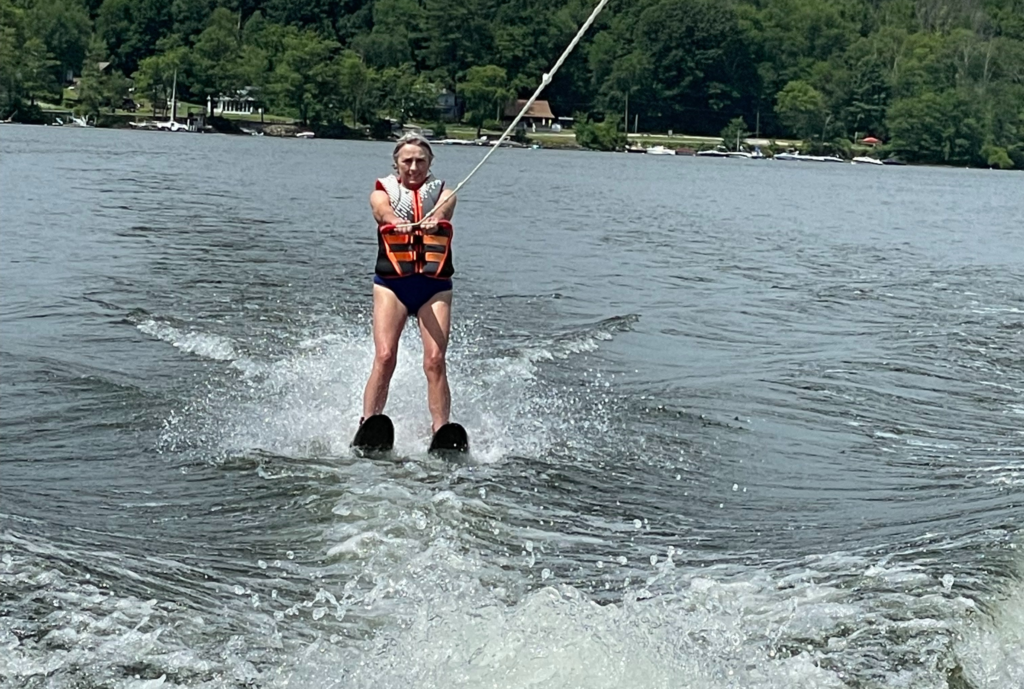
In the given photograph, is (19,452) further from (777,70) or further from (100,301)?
(777,70)

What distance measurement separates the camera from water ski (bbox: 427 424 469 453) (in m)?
7.92

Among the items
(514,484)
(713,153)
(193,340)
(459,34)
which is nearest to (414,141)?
(514,484)

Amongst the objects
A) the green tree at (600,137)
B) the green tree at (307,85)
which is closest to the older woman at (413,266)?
the green tree at (307,85)

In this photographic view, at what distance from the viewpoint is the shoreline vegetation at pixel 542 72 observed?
115 m

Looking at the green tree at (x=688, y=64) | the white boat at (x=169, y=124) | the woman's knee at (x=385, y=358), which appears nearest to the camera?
the woman's knee at (x=385, y=358)

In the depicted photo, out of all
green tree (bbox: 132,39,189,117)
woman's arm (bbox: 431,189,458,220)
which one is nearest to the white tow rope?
woman's arm (bbox: 431,189,458,220)

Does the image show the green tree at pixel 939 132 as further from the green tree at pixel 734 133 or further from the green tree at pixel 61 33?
the green tree at pixel 61 33

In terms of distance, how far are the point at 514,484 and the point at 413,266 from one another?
1.35 metres

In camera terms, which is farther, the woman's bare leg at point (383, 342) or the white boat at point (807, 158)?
the white boat at point (807, 158)

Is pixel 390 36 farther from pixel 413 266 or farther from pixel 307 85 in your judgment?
pixel 413 266

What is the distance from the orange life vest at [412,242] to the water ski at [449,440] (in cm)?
85

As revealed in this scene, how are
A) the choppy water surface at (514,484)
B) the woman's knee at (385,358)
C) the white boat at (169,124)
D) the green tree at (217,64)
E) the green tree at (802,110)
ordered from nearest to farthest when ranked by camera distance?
the choppy water surface at (514,484), the woman's knee at (385,358), the white boat at (169,124), the green tree at (217,64), the green tree at (802,110)

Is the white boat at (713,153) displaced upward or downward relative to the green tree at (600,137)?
downward

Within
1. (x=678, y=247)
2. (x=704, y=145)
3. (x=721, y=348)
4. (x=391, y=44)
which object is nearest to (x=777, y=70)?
(x=704, y=145)
